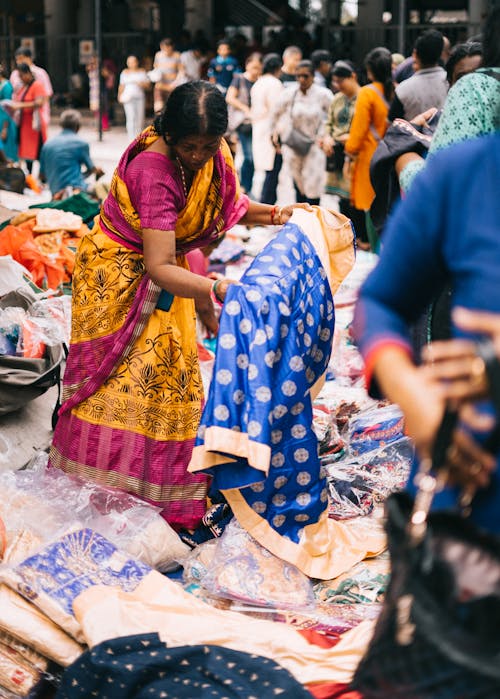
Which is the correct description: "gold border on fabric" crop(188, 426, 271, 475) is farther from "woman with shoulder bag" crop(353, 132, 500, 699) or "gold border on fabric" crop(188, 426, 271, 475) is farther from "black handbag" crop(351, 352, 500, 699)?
"black handbag" crop(351, 352, 500, 699)

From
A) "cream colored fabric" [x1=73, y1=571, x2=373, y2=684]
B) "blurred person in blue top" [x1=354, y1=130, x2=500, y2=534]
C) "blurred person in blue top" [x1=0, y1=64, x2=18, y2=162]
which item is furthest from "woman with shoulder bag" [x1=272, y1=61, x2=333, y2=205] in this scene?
"blurred person in blue top" [x1=354, y1=130, x2=500, y2=534]

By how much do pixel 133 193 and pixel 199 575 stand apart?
4.00 ft

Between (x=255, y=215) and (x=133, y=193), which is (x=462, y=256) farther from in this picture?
(x=255, y=215)

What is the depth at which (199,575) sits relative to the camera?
3189mm

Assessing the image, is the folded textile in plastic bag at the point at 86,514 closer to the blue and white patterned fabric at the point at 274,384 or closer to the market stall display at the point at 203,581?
the market stall display at the point at 203,581

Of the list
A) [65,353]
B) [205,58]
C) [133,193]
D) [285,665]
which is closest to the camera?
[285,665]

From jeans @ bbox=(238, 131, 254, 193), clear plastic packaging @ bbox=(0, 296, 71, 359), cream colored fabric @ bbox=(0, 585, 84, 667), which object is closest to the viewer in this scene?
cream colored fabric @ bbox=(0, 585, 84, 667)

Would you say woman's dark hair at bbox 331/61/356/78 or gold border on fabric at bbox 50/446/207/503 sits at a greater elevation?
woman's dark hair at bbox 331/61/356/78

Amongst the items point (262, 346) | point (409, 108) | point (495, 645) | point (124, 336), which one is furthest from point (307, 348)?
point (409, 108)

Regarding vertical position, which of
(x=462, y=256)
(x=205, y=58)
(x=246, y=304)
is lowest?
(x=205, y=58)

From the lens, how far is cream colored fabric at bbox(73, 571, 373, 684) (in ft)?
8.38

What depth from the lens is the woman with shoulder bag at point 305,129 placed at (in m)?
8.87

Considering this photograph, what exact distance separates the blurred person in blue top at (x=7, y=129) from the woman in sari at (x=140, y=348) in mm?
8414

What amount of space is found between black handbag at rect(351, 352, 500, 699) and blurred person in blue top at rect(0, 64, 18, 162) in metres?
10.8
